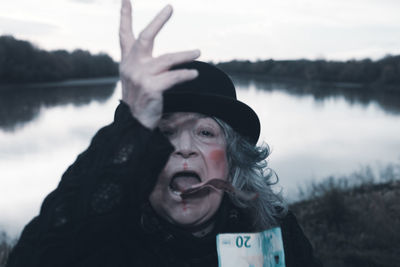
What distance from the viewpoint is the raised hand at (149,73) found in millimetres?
1129

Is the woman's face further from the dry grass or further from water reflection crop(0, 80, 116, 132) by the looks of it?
water reflection crop(0, 80, 116, 132)

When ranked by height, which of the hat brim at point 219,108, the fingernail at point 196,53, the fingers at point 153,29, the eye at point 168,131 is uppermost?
the fingers at point 153,29

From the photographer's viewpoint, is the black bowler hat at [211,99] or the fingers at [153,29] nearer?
the fingers at [153,29]

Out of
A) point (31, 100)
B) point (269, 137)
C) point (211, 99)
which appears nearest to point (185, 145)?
point (211, 99)

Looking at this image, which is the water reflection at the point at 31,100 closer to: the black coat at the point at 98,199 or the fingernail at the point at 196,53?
the black coat at the point at 98,199

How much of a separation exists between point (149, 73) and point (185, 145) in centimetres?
59

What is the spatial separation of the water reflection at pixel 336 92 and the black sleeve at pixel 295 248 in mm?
34643

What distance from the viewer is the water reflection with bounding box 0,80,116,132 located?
28661 mm

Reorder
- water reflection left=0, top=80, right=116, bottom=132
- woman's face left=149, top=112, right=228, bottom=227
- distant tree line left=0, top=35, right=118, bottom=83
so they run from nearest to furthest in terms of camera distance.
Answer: woman's face left=149, top=112, right=228, bottom=227, water reflection left=0, top=80, right=116, bottom=132, distant tree line left=0, top=35, right=118, bottom=83

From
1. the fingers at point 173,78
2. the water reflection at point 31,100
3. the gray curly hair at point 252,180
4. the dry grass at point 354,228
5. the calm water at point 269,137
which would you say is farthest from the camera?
the water reflection at point 31,100

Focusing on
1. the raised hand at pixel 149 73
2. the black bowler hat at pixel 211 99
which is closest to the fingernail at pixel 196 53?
the raised hand at pixel 149 73

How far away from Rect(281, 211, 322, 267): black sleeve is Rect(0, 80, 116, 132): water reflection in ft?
84.1

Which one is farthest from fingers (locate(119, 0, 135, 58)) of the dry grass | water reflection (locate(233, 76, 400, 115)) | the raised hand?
water reflection (locate(233, 76, 400, 115))

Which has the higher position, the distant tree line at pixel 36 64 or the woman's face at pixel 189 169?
the distant tree line at pixel 36 64
